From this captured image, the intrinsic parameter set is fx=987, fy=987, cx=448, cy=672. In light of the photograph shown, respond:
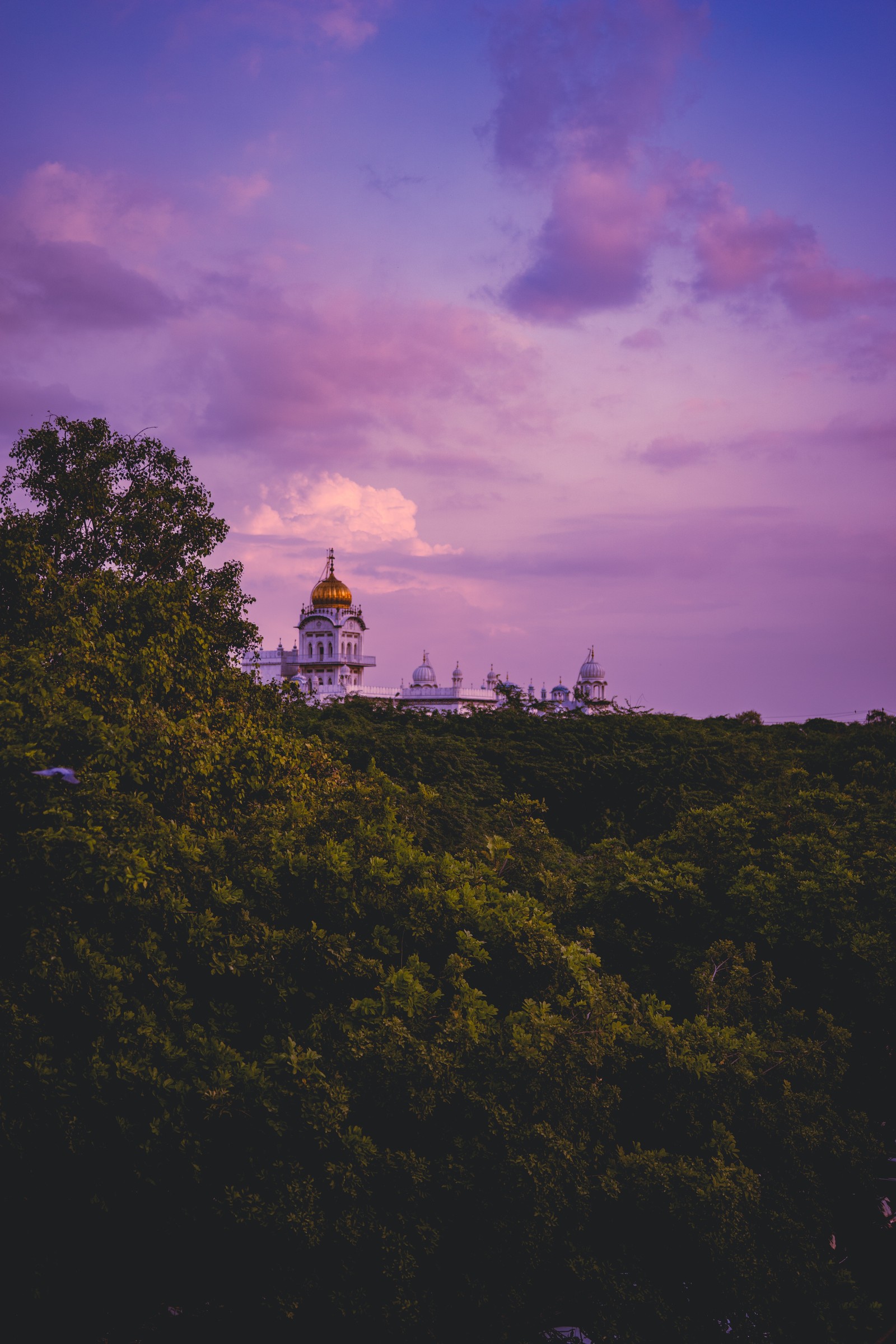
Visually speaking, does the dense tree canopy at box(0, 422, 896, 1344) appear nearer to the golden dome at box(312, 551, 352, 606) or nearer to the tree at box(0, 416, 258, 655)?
the tree at box(0, 416, 258, 655)

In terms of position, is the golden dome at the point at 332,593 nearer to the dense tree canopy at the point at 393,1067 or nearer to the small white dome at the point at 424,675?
the small white dome at the point at 424,675

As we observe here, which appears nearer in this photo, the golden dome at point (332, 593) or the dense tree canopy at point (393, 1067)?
the dense tree canopy at point (393, 1067)

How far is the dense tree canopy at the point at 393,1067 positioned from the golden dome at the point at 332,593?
77057 mm

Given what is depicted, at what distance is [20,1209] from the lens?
8.18m

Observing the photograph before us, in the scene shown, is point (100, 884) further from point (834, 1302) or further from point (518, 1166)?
point (834, 1302)

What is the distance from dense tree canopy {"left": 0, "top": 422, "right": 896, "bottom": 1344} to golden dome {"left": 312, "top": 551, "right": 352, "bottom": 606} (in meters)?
77.1

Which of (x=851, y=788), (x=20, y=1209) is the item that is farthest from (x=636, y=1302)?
(x=851, y=788)

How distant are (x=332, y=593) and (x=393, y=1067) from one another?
272 ft

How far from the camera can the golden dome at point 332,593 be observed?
295ft

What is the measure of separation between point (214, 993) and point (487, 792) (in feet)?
53.8

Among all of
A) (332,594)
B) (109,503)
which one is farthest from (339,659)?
(109,503)

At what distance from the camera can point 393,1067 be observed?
8.34 m

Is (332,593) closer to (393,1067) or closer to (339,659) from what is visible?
(339,659)

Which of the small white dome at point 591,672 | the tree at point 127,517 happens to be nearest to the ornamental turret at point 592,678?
the small white dome at point 591,672
